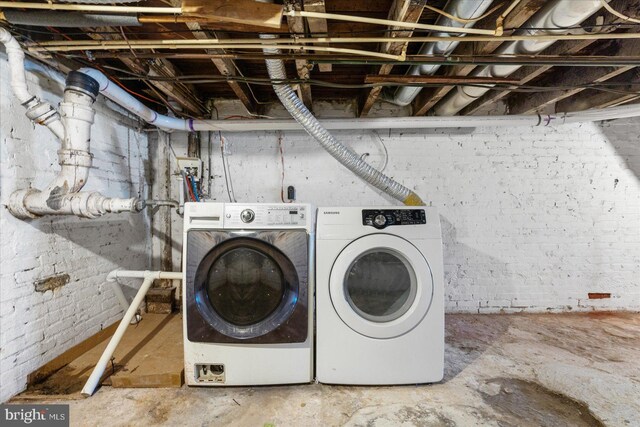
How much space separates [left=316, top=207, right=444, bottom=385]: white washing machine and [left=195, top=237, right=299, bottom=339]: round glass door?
0.69ft

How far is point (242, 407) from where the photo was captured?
1.42 m

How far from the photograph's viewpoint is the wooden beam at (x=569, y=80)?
4.94ft

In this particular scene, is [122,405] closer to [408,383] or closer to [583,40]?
[408,383]

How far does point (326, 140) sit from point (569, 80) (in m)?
1.78

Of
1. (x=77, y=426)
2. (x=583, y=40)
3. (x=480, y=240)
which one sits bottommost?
(x=77, y=426)

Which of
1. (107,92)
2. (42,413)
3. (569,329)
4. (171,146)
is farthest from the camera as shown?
(171,146)

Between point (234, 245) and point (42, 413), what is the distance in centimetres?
126

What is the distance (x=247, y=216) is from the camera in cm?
149

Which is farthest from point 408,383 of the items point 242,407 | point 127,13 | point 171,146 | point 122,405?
point 171,146

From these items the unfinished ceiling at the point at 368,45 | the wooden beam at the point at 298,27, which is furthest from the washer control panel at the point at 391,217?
the wooden beam at the point at 298,27

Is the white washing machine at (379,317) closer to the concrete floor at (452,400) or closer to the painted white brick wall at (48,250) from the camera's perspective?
the concrete floor at (452,400)

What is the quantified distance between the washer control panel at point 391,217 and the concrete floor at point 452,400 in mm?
985

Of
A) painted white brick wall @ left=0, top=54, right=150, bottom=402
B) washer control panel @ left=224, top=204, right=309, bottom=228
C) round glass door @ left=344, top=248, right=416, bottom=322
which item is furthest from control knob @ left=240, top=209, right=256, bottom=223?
painted white brick wall @ left=0, top=54, right=150, bottom=402

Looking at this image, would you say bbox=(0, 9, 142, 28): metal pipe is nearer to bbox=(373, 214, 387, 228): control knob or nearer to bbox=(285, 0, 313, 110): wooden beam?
bbox=(285, 0, 313, 110): wooden beam
